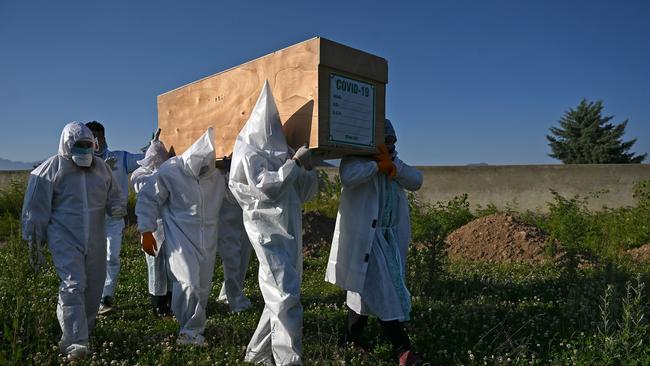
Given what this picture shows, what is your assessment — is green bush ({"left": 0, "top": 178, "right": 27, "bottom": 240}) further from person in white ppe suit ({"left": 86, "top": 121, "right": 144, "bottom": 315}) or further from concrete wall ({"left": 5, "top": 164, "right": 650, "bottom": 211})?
concrete wall ({"left": 5, "top": 164, "right": 650, "bottom": 211})

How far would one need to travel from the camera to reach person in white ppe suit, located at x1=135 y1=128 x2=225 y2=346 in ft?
16.2

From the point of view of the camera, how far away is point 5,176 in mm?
16281

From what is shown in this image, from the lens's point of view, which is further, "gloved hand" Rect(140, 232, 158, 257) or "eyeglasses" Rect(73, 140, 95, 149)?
"gloved hand" Rect(140, 232, 158, 257)

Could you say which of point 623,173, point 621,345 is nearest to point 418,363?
point 621,345

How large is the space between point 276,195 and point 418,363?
160cm

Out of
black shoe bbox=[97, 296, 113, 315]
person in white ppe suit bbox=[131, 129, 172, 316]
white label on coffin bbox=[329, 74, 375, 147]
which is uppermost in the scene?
white label on coffin bbox=[329, 74, 375, 147]

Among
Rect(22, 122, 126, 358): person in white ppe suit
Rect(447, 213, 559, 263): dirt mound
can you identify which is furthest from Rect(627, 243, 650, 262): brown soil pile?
Rect(22, 122, 126, 358): person in white ppe suit

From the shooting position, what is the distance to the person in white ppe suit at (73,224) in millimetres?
4559

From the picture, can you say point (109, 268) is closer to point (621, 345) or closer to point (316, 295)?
point (316, 295)

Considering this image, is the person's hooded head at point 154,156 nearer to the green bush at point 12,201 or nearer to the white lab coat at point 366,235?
the white lab coat at point 366,235

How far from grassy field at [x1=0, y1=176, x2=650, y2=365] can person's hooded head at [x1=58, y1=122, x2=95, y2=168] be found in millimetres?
787

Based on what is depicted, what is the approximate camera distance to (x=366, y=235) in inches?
179

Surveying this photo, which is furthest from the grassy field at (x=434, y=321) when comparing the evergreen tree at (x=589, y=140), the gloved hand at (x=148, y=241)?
the evergreen tree at (x=589, y=140)

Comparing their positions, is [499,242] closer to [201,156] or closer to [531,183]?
[531,183]
